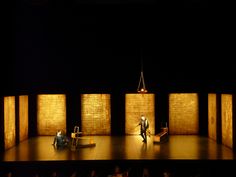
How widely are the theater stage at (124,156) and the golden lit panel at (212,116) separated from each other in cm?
107

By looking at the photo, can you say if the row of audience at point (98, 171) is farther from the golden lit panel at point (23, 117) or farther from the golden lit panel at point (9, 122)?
the golden lit panel at point (23, 117)

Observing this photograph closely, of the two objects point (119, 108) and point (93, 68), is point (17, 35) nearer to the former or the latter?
point (93, 68)

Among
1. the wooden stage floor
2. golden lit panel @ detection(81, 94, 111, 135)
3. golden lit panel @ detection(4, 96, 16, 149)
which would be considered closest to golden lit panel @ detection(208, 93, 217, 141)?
the wooden stage floor

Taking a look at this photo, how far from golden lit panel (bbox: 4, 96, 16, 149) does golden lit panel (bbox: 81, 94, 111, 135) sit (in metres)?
3.43

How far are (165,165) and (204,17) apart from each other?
781cm

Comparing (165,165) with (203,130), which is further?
(203,130)

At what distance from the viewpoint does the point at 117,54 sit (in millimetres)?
14281

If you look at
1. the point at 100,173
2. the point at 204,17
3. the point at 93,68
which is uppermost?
the point at 204,17

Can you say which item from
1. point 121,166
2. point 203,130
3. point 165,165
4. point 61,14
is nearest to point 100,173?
point 121,166

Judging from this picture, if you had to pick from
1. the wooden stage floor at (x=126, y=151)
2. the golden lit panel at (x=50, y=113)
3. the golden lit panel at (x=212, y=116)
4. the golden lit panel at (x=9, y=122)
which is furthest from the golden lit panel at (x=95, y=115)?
the golden lit panel at (x=212, y=116)

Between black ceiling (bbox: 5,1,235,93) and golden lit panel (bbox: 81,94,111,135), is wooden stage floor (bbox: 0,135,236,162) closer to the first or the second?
golden lit panel (bbox: 81,94,111,135)

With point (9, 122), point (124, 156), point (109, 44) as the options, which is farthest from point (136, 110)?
point (9, 122)

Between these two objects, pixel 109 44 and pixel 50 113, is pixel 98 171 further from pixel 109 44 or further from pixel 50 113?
pixel 109 44

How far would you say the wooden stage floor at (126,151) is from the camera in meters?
9.87
